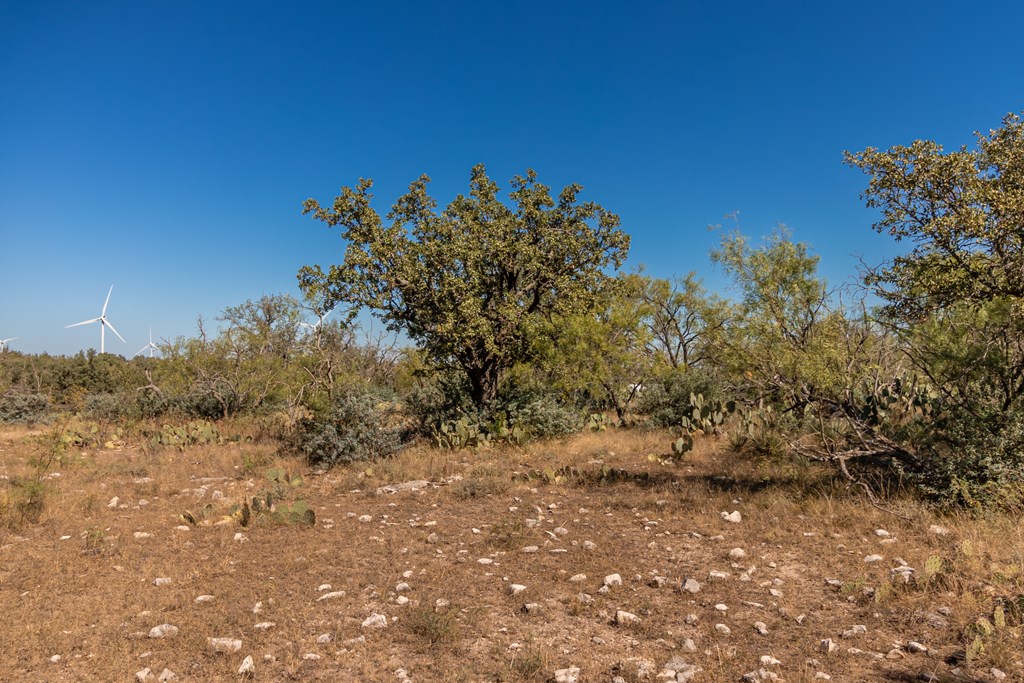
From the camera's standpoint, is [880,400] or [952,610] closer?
[952,610]

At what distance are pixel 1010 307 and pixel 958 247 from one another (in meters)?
1.27

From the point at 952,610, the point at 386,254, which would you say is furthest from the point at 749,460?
the point at 386,254

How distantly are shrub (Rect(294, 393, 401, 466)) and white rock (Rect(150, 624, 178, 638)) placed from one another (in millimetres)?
8281

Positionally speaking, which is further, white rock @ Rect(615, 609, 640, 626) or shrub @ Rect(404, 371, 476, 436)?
shrub @ Rect(404, 371, 476, 436)

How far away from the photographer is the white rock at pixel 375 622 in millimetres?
5406

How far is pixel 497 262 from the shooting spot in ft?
51.5

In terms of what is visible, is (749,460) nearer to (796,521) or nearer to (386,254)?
(796,521)

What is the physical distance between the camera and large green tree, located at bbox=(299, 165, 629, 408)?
49.3ft

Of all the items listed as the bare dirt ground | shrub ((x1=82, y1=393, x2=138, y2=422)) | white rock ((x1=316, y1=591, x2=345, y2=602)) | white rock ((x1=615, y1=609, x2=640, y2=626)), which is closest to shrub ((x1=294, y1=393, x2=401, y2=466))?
the bare dirt ground

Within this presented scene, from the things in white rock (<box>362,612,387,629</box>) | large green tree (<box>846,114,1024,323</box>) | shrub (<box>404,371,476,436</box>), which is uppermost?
large green tree (<box>846,114,1024,323</box>)

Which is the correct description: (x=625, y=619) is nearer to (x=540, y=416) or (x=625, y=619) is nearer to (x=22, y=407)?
(x=540, y=416)

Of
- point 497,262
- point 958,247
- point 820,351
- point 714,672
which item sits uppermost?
point 497,262

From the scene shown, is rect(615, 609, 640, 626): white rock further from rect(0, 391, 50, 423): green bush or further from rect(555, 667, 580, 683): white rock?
rect(0, 391, 50, 423): green bush

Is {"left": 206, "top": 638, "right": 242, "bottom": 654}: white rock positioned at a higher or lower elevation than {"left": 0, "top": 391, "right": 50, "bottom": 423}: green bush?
lower
